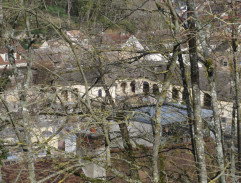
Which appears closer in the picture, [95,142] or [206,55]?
[206,55]

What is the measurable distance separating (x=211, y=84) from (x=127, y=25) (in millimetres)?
4755

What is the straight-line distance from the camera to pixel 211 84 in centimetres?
741

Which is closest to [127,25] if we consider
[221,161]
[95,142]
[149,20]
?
[149,20]

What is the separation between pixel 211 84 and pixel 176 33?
218cm

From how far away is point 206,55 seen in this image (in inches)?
289

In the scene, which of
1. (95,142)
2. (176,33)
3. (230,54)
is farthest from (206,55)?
(95,142)

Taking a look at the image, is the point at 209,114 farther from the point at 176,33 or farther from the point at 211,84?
the point at 176,33

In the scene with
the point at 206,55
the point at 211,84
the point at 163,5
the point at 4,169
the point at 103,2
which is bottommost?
the point at 4,169

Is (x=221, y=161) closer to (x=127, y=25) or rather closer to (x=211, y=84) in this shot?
(x=211, y=84)

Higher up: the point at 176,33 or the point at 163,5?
the point at 163,5

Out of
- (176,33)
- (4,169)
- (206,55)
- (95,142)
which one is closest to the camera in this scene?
(176,33)

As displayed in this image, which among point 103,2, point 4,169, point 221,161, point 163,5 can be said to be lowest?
point 4,169

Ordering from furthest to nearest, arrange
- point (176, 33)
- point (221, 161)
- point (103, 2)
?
point (103, 2) → point (221, 161) → point (176, 33)

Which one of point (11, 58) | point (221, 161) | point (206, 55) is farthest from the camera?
point (11, 58)
